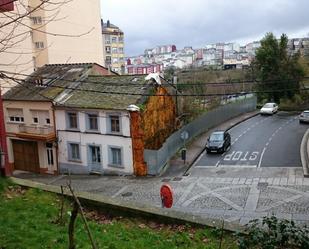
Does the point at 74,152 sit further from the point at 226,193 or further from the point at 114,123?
the point at 226,193

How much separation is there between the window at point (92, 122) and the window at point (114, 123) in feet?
4.16

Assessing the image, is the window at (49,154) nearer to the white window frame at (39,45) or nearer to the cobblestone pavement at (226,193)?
the cobblestone pavement at (226,193)

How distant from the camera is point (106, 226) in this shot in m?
9.89

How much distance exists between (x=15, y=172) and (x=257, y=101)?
35883 millimetres

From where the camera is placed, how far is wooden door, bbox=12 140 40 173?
32.0 meters

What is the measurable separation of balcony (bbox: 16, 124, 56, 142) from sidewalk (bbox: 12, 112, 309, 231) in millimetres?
3008

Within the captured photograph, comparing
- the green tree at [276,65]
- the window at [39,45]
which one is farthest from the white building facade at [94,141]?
the green tree at [276,65]

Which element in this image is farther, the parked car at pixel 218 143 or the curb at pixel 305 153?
the parked car at pixel 218 143

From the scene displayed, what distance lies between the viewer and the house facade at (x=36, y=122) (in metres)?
30.4

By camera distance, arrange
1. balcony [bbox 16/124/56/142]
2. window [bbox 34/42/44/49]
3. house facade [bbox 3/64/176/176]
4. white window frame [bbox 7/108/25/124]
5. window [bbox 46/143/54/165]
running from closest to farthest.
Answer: house facade [bbox 3/64/176/176] < balcony [bbox 16/124/56/142] < window [bbox 46/143/54/165] < white window frame [bbox 7/108/25/124] < window [bbox 34/42/44/49]

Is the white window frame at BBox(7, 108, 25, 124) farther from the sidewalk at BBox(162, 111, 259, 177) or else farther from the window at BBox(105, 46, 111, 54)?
the window at BBox(105, 46, 111, 54)

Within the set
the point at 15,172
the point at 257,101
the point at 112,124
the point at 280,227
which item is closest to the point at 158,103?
the point at 112,124

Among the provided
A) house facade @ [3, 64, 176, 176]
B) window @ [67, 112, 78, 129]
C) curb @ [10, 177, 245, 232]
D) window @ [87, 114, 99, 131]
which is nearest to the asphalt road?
house facade @ [3, 64, 176, 176]

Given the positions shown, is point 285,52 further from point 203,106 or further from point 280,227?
point 280,227
